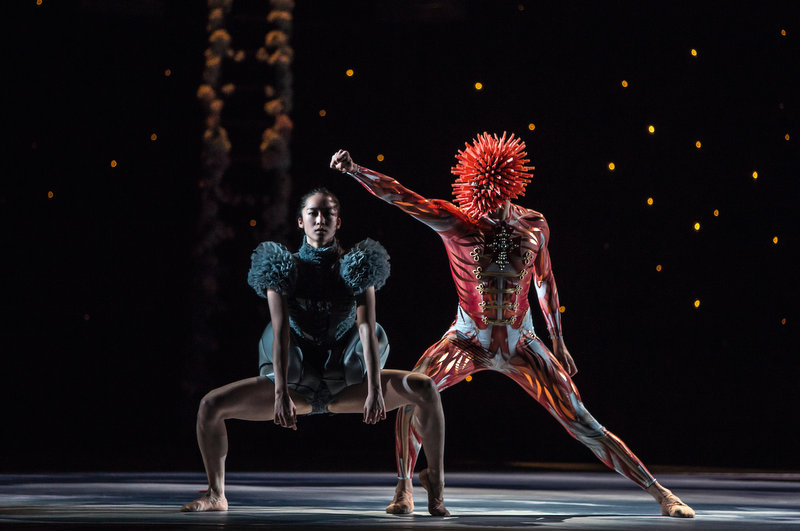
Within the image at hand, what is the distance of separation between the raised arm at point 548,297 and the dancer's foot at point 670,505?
0.65 m

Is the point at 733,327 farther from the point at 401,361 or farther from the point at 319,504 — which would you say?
the point at 319,504

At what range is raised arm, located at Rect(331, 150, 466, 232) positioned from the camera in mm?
4809

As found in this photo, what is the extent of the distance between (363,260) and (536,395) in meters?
0.99

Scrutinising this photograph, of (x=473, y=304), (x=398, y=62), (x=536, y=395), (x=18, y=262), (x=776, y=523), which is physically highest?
(x=398, y=62)

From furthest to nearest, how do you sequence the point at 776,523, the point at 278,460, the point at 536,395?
the point at 278,460 → the point at 536,395 → the point at 776,523

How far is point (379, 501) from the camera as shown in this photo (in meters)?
5.25

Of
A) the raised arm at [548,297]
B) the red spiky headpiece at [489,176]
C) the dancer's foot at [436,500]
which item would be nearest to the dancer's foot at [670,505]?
the raised arm at [548,297]

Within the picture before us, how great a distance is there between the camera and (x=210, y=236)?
25.3 feet

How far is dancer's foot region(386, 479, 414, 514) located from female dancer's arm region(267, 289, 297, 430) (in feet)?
1.86

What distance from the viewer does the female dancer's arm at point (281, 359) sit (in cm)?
431

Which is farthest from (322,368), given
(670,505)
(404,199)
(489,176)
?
(670,505)

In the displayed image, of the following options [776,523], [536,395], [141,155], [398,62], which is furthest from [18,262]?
Result: [776,523]

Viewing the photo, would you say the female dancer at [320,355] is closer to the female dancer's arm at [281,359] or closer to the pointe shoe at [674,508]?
the female dancer's arm at [281,359]

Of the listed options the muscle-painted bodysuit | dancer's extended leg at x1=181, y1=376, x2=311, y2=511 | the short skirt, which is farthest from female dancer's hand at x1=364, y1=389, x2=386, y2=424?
the muscle-painted bodysuit
